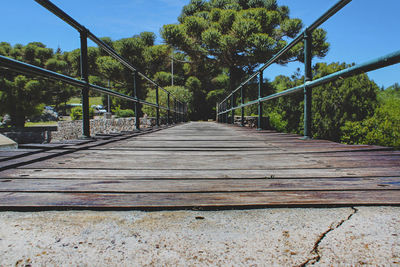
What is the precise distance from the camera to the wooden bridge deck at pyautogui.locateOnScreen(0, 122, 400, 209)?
0.67m

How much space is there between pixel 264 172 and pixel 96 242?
680 millimetres

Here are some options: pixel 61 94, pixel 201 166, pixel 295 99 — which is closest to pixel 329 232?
pixel 201 166

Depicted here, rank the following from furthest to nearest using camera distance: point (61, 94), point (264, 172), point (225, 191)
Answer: point (61, 94), point (264, 172), point (225, 191)

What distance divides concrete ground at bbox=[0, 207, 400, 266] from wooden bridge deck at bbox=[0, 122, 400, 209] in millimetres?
43

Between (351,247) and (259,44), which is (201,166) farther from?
(259,44)

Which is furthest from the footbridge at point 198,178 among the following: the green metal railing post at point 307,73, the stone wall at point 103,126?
the stone wall at point 103,126

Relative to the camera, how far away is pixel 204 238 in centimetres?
51

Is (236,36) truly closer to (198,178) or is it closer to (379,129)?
(379,129)

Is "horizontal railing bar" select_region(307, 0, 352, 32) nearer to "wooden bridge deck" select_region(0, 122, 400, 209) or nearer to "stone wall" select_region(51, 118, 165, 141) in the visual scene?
"wooden bridge deck" select_region(0, 122, 400, 209)

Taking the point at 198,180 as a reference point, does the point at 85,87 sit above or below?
above

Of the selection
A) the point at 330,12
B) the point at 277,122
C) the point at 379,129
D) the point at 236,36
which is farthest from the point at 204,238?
the point at 236,36

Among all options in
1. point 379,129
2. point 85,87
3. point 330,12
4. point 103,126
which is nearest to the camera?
point 330,12

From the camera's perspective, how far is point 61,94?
25.6 metres

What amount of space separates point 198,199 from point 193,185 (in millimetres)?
139
